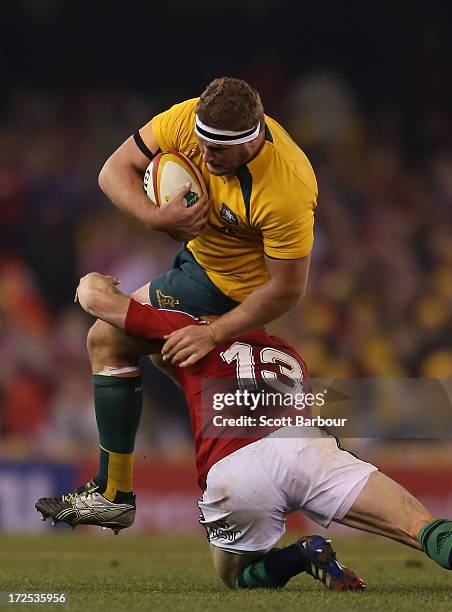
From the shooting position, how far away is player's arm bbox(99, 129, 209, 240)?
17.3ft

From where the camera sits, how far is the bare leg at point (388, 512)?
16.1 ft

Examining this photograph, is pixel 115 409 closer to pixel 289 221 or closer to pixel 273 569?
pixel 273 569

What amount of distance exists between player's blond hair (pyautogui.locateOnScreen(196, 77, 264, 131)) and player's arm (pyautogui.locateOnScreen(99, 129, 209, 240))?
39cm

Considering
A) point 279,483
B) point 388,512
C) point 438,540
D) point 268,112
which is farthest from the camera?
point 268,112

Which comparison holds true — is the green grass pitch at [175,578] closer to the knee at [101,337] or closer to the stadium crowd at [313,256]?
the knee at [101,337]

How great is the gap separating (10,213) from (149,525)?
3.70 metres

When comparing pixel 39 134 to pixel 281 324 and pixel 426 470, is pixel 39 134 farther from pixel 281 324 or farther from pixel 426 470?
pixel 426 470

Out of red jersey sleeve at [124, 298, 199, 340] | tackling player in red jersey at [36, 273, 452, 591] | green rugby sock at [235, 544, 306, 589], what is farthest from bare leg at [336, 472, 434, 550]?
red jersey sleeve at [124, 298, 199, 340]

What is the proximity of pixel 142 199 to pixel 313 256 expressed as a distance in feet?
20.6

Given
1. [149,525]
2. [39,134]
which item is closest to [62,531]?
[149,525]

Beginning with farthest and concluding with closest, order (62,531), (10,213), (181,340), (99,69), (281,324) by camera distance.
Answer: (99,69) < (10,213) < (281,324) < (62,531) < (181,340)

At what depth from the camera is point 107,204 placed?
12.1 m

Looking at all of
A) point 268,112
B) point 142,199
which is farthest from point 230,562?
point 268,112

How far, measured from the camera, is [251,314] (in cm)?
530
